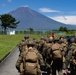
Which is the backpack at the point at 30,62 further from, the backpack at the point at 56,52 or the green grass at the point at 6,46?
the green grass at the point at 6,46

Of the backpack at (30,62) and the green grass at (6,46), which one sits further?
the green grass at (6,46)

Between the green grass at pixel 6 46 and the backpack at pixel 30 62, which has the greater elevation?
the backpack at pixel 30 62

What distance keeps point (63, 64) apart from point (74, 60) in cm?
168

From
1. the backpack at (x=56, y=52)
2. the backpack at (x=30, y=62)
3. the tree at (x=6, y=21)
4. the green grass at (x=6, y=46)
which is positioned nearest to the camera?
the backpack at (x=30, y=62)

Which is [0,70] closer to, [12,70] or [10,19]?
[12,70]

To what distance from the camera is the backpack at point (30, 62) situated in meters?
9.75

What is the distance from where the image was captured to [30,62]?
983 centimetres

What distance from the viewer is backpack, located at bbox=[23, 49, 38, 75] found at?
9750 millimetres

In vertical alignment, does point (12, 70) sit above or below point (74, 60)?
below

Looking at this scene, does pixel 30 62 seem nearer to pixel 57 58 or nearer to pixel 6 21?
pixel 57 58

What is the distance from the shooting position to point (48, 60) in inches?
561

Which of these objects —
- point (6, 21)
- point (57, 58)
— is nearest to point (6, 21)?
point (6, 21)

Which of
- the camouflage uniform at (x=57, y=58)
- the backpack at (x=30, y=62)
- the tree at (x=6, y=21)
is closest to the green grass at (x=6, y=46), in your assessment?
the camouflage uniform at (x=57, y=58)

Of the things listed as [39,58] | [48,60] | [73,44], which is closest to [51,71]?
[48,60]
